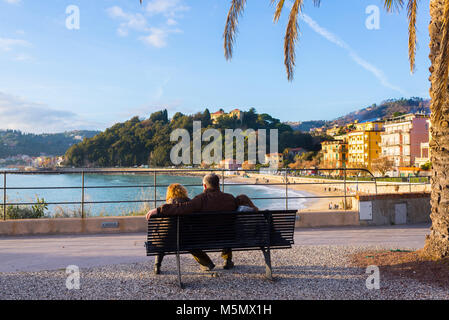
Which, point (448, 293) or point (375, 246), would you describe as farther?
point (375, 246)

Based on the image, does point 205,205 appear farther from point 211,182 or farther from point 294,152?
point 294,152

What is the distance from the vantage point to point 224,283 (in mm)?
4016

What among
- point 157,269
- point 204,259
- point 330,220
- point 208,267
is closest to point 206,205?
point 204,259

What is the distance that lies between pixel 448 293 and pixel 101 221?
5.78m

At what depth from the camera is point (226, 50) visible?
6.69 metres

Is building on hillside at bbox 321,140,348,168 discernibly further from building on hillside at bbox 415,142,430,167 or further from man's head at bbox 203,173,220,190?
man's head at bbox 203,173,220,190

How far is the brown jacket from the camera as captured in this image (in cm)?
412

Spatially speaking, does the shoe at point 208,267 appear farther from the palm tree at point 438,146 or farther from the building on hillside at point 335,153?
the building on hillside at point 335,153

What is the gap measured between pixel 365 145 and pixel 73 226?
103 metres

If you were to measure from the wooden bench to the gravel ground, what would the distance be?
31 centimetres

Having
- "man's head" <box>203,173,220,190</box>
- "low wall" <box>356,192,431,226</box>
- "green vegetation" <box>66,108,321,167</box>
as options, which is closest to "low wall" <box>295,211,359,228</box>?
"low wall" <box>356,192,431,226</box>
